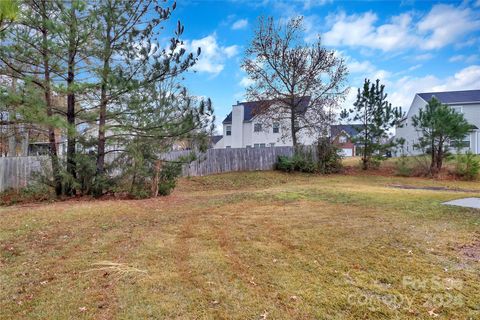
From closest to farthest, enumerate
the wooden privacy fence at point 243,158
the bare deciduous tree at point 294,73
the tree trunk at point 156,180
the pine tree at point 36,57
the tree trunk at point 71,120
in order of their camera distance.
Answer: the pine tree at point 36,57 → the tree trunk at point 71,120 → the tree trunk at point 156,180 → the wooden privacy fence at point 243,158 → the bare deciduous tree at point 294,73

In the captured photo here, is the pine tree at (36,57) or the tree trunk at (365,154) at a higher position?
the pine tree at (36,57)

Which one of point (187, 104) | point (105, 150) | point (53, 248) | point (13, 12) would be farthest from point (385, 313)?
point (105, 150)

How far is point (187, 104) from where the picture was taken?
923cm

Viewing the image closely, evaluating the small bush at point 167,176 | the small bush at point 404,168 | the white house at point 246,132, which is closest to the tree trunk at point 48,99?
the small bush at point 167,176

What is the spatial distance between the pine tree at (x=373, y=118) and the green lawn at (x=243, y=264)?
11.2m

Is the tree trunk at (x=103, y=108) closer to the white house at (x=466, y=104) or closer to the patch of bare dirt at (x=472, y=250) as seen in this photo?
the patch of bare dirt at (x=472, y=250)

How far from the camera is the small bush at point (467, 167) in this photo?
47.9 ft

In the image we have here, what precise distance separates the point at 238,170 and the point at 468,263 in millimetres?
14558

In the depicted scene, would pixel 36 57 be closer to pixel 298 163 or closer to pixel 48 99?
pixel 48 99

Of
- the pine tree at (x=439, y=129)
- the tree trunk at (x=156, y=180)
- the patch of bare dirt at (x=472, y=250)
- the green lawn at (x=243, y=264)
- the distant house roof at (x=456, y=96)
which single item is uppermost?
the distant house roof at (x=456, y=96)

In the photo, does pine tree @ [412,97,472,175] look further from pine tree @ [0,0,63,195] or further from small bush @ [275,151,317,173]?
pine tree @ [0,0,63,195]

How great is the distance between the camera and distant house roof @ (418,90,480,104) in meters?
24.2

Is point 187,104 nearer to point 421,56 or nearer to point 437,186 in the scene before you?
point 421,56

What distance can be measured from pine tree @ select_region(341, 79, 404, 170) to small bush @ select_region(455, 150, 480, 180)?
3.29 metres
